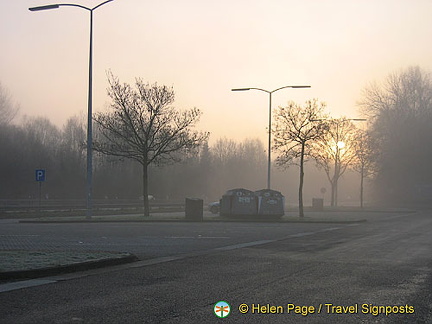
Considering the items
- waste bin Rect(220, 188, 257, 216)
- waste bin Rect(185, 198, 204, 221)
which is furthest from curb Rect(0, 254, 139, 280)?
waste bin Rect(220, 188, 257, 216)

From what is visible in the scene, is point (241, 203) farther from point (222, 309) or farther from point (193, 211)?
point (222, 309)

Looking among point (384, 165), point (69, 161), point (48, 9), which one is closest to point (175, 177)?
point (69, 161)

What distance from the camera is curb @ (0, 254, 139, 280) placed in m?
9.59

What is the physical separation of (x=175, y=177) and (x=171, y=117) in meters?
54.5

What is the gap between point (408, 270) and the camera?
36.9 ft

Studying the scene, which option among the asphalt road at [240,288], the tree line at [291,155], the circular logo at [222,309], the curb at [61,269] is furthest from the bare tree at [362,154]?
the circular logo at [222,309]

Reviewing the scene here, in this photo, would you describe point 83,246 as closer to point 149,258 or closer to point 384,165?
point 149,258

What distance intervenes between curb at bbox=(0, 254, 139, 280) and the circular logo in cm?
394

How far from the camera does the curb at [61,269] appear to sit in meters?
9.59

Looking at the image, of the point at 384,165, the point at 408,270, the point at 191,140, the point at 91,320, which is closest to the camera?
the point at 91,320

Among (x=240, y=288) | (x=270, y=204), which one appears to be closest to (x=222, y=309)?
(x=240, y=288)

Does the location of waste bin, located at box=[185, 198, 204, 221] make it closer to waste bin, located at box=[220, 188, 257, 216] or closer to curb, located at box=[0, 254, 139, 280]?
waste bin, located at box=[220, 188, 257, 216]

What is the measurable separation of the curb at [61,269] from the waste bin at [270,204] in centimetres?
2134

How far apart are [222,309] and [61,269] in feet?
14.2
